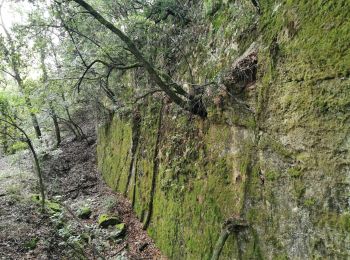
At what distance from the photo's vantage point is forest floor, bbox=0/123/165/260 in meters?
6.82

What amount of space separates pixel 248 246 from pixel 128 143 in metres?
7.66

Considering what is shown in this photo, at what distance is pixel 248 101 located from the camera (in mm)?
4797

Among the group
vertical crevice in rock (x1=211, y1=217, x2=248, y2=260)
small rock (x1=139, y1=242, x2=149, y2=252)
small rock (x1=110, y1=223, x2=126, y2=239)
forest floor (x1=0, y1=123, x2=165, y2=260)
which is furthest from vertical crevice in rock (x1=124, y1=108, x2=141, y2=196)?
vertical crevice in rock (x1=211, y1=217, x2=248, y2=260)

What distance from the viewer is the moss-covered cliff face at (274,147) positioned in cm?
324

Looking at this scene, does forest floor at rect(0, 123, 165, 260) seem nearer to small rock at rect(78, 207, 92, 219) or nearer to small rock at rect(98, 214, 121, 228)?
small rock at rect(78, 207, 92, 219)

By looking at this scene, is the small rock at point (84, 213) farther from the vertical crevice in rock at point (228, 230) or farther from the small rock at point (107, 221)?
the vertical crevice in rock at point (228, 230)

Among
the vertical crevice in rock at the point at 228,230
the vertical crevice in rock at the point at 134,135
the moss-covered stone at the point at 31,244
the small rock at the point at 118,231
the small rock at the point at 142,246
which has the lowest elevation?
the small rock at the point at 142,246

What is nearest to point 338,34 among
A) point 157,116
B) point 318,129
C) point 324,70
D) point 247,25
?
point 324,70

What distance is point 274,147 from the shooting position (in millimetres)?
4117

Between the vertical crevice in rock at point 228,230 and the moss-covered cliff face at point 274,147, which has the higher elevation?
the moss-covered cliff face at point 274,147

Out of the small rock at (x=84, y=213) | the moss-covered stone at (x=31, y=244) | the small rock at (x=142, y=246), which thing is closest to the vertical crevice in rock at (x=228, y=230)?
the small rock at (x=142, y=246)

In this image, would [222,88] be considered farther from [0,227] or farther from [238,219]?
[0,227]

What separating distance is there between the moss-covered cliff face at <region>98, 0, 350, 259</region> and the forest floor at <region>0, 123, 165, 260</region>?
1.67 m

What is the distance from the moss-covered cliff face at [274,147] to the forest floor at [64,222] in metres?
1.67
